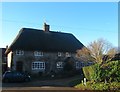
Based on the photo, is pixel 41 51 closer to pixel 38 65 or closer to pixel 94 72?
pixel 38 65

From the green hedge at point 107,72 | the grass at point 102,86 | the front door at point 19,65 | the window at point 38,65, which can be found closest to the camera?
the grass at point 102,86

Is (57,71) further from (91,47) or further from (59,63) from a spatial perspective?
(91,47)

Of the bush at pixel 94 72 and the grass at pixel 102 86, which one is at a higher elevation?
the bush at pixel 94 72

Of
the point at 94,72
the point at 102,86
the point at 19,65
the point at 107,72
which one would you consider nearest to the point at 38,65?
the point at 19,65

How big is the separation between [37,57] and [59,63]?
472cm

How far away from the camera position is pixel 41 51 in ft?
159

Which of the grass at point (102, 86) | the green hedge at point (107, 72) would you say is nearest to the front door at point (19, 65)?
the green hedge at point (107, 72)

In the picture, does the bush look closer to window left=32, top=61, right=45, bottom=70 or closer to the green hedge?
the green hedge

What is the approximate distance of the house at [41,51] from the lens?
4638 centimetres

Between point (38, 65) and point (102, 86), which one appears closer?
point (102, 86)

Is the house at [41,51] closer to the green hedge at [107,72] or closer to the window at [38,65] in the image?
the window at [38,65]

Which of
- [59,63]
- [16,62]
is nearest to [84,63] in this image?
[59,63]

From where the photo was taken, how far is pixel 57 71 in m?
49.4

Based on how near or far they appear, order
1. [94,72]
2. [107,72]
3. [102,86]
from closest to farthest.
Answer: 1. [102,86]
2. [107,72]
3. [94,72]
